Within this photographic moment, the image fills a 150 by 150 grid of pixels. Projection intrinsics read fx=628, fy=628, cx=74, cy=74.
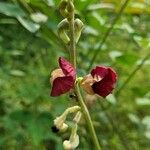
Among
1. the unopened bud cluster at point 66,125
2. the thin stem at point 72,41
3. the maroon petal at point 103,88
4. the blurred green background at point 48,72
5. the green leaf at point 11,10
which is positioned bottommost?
the blurred green background at point 48,72

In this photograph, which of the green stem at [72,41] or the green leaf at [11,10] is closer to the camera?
the green stem at [72,41]

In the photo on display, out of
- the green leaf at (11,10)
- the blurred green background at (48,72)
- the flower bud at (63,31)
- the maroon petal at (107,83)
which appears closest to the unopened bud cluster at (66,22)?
the flower bud at (63,31)

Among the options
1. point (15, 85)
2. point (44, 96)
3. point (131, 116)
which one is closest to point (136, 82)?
point (131, 116)

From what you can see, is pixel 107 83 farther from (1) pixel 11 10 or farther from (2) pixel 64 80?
(1) pixel 11 10

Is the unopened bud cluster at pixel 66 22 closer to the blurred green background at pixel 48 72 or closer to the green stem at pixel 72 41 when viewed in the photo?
the green stem at pixel 72 41

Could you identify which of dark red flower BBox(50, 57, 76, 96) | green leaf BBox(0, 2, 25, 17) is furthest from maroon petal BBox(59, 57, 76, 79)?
green leaf BBox(0, 2, 25, 17)

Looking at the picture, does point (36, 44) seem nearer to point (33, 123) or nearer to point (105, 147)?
point (105, 147)

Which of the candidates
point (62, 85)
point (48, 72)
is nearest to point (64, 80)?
point (62, 85)
